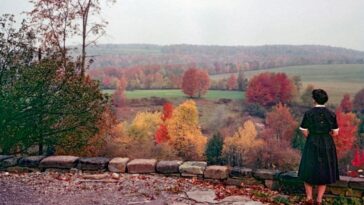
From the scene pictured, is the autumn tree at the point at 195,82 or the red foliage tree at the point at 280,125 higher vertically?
the autumn tree at the point at 195,82

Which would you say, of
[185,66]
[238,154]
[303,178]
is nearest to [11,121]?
[303,178]

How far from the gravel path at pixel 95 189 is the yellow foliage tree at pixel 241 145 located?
39145mm

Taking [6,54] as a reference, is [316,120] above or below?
below

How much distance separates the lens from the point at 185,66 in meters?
90.4

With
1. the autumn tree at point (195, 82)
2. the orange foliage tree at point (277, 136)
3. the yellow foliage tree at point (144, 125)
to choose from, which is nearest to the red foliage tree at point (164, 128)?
the yellow foliage tree at point (144, 125)

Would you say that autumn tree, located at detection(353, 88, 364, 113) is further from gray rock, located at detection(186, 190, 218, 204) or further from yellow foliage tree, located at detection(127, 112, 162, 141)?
gray rock, located at detection(186, 190, 218, 204)

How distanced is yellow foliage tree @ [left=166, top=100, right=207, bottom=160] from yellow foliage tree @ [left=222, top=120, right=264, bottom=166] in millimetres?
3268

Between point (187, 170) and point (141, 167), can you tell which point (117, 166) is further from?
point (187, 170)

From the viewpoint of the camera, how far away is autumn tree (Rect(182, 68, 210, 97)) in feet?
279

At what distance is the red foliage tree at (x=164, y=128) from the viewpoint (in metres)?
64.2

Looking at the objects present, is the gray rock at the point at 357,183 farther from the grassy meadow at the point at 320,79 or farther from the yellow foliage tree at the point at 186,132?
the grassy meadow at the point at 320,79

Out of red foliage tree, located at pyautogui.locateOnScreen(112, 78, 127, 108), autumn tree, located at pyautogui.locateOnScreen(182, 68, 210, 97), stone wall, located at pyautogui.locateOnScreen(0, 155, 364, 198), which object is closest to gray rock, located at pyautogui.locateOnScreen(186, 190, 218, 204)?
stone wall, located at pyautogui.locateOnScreen(0, 155, 364, 198)

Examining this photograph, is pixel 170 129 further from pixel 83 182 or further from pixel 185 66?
pixel 83 182

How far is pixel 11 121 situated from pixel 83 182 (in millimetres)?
5246
